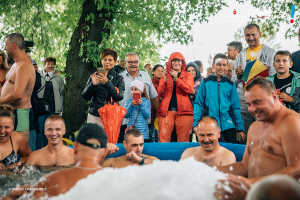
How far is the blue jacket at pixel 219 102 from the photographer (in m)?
4.61

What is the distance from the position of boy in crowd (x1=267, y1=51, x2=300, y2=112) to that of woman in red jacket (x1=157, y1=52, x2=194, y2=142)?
1578 millimetres

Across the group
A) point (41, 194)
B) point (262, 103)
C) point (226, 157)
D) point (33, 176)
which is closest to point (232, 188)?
point (262, 103)

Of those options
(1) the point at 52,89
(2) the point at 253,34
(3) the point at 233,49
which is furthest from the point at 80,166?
(3) the point at 233,49

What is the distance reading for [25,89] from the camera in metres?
4.05

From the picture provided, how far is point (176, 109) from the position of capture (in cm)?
510

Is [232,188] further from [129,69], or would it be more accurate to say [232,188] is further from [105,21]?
[105,21]

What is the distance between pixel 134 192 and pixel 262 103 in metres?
1.62

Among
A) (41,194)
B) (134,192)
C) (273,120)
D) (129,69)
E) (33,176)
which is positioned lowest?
(33,176)

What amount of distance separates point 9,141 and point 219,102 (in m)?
3.44

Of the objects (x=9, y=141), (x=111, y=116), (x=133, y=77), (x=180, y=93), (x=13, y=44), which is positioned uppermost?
(x=13, y=44)

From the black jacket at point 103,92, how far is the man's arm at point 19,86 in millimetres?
1000

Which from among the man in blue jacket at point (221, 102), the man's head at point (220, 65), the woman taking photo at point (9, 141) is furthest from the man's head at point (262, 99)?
the woman taking photo at point (9, 141)

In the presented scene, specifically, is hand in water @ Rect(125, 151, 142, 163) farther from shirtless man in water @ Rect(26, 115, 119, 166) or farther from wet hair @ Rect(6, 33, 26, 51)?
wet hair @ Rect(6, 33, 26, 51)

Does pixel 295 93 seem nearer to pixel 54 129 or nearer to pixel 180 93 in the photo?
pixel 180 93
